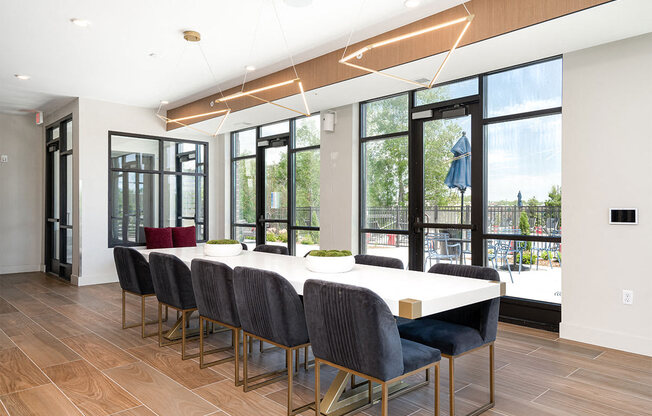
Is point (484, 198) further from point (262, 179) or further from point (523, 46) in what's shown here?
point (262, 179)

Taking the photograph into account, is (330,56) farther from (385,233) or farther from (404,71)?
(385,233)

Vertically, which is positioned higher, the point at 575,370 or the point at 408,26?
the point at 408,26

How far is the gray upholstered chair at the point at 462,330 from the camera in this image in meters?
2.36

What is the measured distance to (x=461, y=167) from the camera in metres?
4.82

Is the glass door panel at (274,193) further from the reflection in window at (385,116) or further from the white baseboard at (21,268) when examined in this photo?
the white baseboard at (21,268)

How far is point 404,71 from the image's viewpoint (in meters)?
4.22

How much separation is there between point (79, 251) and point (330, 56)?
4812mm

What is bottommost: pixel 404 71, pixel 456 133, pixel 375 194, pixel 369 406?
pixel 369 406

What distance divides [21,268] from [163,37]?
595 centimetres

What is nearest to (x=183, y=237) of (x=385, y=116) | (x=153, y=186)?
(x=153, y=186)

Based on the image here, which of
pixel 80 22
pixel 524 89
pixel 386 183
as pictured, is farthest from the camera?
pixel 386 183

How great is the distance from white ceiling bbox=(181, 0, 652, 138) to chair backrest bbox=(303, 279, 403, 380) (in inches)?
99.5

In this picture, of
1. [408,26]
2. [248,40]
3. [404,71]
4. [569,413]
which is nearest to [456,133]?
[404,71]

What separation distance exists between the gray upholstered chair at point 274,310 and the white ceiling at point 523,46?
8.28 feet
